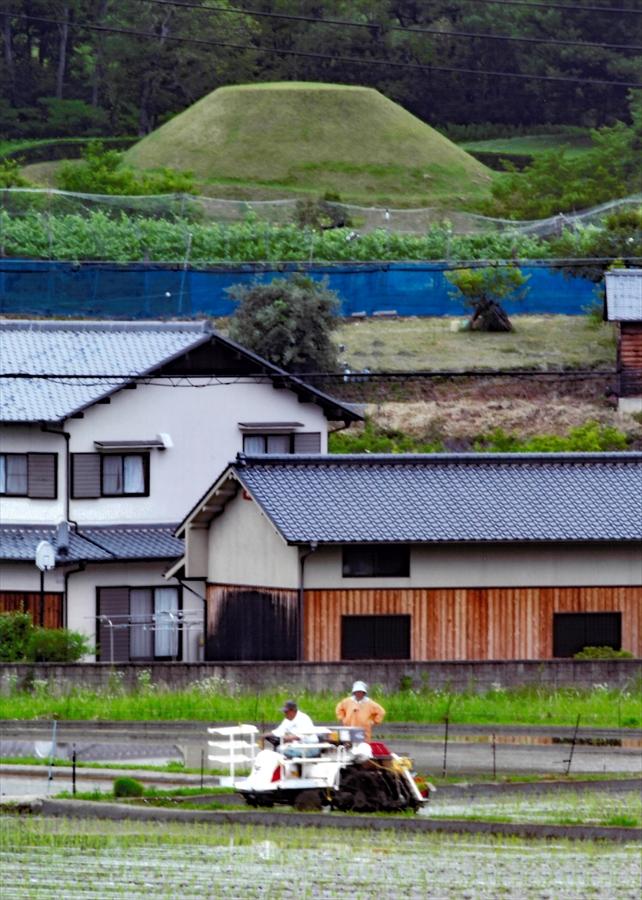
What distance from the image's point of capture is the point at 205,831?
1853cm

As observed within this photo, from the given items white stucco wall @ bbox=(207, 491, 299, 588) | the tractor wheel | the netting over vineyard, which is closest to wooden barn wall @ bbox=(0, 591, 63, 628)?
white stucco wall @ bbox=(207, 491, 299, 588)

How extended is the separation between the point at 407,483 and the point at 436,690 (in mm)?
6211

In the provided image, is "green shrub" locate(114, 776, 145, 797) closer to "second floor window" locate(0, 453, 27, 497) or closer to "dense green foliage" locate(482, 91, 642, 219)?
"second floor window" locate(0, 453, 27, 497)

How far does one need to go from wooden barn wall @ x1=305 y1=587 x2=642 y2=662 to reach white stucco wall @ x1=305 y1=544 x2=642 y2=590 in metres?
0.14

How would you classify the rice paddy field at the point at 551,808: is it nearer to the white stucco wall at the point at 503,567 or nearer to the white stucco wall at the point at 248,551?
the white stucco wall at the point at 503,567

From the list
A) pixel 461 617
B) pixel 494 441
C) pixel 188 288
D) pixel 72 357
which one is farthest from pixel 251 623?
pixel 188 288

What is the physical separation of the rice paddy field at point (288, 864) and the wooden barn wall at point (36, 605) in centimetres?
1835

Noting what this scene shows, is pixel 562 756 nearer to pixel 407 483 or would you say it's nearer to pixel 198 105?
pixel 407 483

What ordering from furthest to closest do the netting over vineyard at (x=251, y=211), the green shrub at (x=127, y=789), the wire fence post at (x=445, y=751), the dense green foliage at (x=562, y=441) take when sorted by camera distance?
the netting over vineyard at (x=251, y=211) < the dense green foliage at (x=562, y=441) < the wire fence post at (x=445, y=751) < the green shrub at (x=127, y=789)

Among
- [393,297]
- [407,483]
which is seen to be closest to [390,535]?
[407,483]

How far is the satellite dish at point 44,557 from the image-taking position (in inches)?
1390

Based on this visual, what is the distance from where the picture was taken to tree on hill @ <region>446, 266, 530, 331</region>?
183 feet

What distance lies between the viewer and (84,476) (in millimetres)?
39156

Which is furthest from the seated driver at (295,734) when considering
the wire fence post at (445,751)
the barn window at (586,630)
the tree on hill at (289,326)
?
the tree on hill at (289,326)
